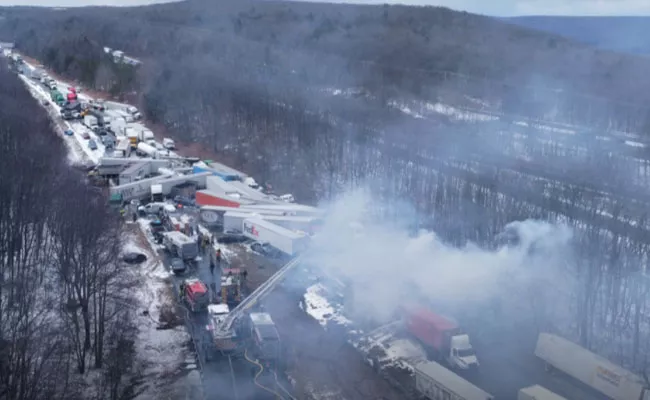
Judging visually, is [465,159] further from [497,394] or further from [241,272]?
[497,394]

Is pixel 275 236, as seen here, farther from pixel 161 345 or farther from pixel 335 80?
pixel 335 80

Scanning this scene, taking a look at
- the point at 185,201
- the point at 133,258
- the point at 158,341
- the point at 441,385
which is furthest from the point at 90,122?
the point at 441,385

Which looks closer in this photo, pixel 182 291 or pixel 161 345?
pixel 161 345

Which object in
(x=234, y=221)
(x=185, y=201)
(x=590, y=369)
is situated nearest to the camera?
(x=590, y=369)

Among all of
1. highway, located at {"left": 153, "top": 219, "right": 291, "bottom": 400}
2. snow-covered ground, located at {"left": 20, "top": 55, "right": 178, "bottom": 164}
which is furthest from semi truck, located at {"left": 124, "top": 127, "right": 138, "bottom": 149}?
highway, located at {"left": 153, "top": 219, "right": 291, "bottom": 400}

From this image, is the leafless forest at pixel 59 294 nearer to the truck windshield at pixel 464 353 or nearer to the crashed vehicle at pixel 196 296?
the crashed vehicle at pixel 196 296

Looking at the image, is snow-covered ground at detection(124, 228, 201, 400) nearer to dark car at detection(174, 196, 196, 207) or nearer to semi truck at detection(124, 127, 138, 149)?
dark car at detection(174, 196, 196, 207)
